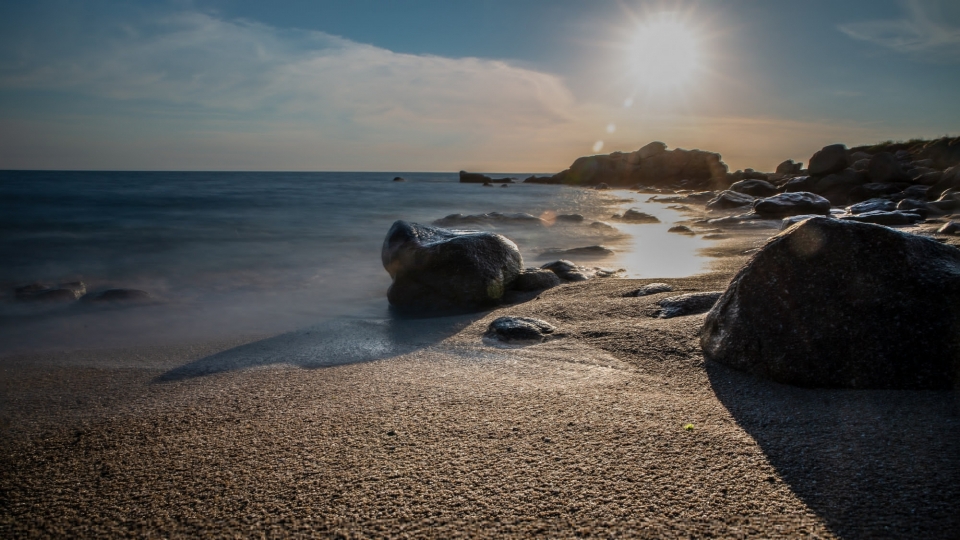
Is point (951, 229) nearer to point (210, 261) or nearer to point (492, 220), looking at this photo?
point (492, 220)

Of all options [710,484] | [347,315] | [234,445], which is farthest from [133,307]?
[710,484]

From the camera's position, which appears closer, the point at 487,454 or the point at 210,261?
the point at 487,454

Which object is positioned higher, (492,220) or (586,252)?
(492,220)

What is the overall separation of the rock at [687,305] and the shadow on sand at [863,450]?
1.24 meters

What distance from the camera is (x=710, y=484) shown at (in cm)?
167

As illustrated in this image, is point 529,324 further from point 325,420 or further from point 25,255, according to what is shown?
point 25,255

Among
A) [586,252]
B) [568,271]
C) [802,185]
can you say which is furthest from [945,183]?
[568,271]

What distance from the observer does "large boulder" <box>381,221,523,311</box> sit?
5117 millimetres

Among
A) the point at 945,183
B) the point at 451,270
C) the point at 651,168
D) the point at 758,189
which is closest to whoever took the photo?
the point at 451,270

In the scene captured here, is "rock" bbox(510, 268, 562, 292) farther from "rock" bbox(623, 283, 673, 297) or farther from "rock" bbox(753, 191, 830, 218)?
"rock" bbox(753, 191, 830, 218)

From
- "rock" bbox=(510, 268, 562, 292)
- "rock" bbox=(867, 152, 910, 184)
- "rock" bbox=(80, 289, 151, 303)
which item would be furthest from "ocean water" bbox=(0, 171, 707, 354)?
"rock" bbox=(867, 152, 910, 184)

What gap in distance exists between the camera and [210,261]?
30.8ft

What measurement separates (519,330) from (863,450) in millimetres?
2200

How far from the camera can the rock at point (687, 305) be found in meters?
3.74
